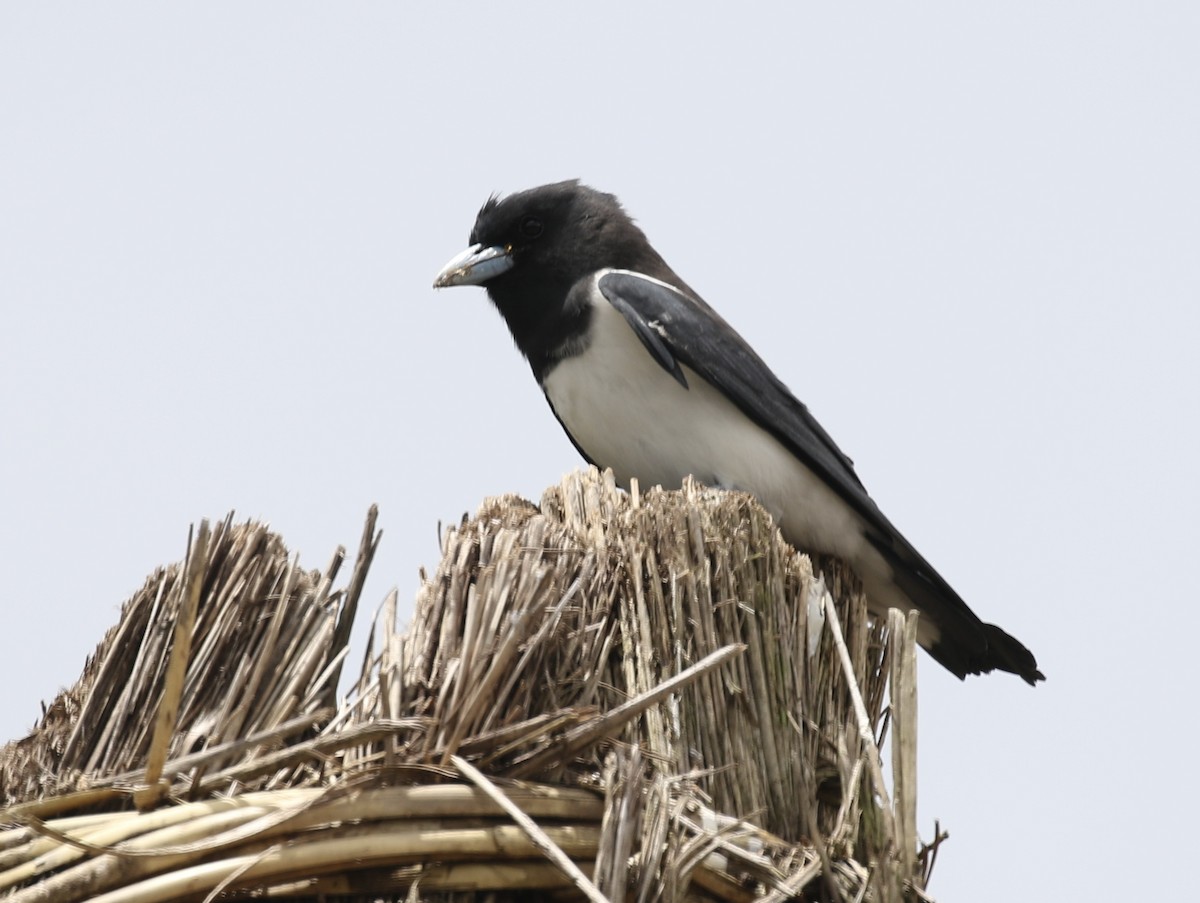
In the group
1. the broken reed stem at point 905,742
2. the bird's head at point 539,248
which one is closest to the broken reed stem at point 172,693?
the broken reed stem at point 905,742

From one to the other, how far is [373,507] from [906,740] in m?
1.28

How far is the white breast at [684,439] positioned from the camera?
5.89m

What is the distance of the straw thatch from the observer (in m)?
2.69

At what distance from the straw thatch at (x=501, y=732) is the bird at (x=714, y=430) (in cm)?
174

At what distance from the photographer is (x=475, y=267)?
6.48m

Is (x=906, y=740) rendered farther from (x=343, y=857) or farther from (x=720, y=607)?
(x=343, y=857)

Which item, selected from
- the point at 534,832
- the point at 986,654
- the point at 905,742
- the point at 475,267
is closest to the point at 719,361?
the point at 475,267

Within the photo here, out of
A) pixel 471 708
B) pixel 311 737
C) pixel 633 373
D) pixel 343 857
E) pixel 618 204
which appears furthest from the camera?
pixel 618 204

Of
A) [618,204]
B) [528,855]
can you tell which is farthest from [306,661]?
[618,204]

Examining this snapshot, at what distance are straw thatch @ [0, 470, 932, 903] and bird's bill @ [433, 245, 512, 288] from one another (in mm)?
2420

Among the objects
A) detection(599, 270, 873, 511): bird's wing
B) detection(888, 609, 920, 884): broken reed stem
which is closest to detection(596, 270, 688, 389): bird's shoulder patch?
detection(599, 270, 873, 511): bird's wing

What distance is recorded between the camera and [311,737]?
3332 millimetres

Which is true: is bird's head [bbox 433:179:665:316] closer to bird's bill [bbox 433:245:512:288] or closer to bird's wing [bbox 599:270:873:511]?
bird's bill [bbox 433:245:512:288]

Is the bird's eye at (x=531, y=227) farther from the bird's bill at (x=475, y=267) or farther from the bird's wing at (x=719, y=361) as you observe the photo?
the bird's wing at (x=719, y=361)
